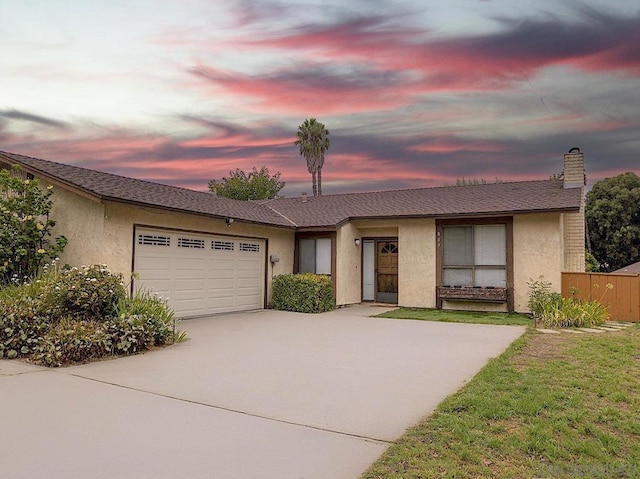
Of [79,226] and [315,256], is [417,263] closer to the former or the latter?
[315,256]

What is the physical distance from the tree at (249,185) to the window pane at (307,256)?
28321 mm

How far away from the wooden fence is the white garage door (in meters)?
9.08

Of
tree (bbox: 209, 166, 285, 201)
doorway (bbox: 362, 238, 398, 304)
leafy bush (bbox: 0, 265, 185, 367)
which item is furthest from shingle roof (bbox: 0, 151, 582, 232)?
tree (bbox: 209, 166, 285, 201)

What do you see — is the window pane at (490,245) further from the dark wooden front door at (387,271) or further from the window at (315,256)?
the window at (315,256)

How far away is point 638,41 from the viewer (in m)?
11.6

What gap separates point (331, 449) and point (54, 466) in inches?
78.3

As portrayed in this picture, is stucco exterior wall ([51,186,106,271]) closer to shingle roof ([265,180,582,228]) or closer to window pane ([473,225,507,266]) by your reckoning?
shingle roof ([265,180,582,228])

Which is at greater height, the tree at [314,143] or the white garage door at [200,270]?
→ the tree at [314,143]

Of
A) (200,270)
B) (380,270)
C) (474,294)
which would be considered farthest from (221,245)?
(474,294)

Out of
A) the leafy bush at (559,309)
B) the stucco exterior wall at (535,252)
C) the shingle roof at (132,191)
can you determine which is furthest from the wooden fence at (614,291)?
the shingle roof at (132,191)

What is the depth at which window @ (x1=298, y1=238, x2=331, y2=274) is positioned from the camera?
15.0 meters

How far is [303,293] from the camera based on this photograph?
535 inches

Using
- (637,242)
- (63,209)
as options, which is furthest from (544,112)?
(637,242)

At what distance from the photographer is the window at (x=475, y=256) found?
44.1ft
